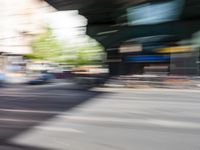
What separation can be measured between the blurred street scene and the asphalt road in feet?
0.04

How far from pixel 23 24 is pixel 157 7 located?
9092mm

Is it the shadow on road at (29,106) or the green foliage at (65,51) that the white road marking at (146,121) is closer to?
the shadow on road at (29,106)

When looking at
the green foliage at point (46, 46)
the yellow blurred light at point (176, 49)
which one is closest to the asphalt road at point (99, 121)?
the yellow blurred light at point (176, 49)

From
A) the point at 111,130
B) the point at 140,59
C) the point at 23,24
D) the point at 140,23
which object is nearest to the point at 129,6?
the point at 140,23

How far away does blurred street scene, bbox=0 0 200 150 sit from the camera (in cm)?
419

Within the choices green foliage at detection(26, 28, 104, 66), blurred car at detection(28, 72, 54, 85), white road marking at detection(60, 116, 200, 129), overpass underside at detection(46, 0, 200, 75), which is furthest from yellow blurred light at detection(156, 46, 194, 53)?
white road marking at detection(60, 116, 200, 129)

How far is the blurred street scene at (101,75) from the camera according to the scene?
13.8 feet

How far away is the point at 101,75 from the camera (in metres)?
11.1

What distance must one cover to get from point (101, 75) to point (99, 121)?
618 cm

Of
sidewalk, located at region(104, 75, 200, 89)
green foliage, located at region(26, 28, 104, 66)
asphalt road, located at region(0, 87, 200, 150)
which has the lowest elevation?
asphalt road, located at region(0, 87, 200, 150)

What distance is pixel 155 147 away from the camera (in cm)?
359

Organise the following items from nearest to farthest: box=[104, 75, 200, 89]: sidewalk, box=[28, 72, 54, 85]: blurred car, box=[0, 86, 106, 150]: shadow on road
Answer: box=[0, 86, 106, 150]: shadow on road → box=[104, 75, 200, 89]: sidewalk → box=[28, 72, 54, 85]: blurred car

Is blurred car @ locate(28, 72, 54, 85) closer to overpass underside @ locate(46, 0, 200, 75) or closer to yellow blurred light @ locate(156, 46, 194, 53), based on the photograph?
overpass underside @ locate(46, 0, 200, 75)

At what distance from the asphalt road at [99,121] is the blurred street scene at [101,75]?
11 millimetres
